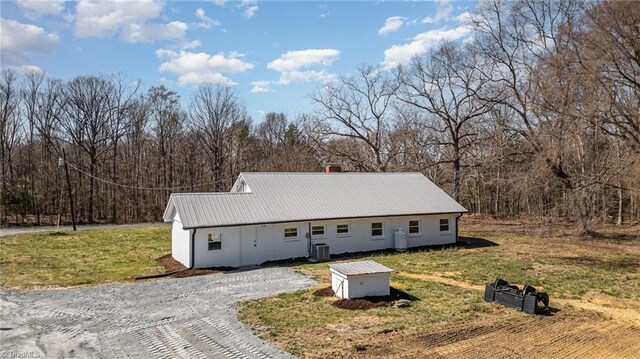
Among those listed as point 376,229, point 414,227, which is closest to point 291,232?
point 376,229

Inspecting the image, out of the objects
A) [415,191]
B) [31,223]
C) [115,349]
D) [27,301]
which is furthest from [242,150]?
[115,349]

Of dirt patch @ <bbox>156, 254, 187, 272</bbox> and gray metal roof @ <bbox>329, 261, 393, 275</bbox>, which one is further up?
gray metal roof @ <bbox>329, 261, 393, 275</bbox>

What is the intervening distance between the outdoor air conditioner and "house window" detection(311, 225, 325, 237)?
2.81ft

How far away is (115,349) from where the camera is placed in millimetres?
9492

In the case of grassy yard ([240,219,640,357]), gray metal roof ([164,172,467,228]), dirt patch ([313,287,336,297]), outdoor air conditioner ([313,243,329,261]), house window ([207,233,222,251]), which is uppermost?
gray metal roof ([164,172,467,228])

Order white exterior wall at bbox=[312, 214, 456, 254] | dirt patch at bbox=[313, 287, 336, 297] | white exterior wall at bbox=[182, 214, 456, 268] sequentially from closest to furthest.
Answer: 1. dirt patch at bbox=[313, 287, 336, 297]
2. white exterior wall at bbox=[182, 214, 456, 268]
3. white exterior wall at bbox=[312, 214, 456, 254]

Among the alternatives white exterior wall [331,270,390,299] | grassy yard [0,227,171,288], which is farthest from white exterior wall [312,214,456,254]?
grassy yard [0,227,171,288]

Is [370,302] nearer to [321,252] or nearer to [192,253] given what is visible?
[321,252]

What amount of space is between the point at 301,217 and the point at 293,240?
117cm

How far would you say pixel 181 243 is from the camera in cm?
1928

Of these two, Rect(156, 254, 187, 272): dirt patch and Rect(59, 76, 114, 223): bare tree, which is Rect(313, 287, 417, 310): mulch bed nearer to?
Rect(156, 254, 187, 272): dirt patch

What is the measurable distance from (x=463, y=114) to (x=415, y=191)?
15.3 metres

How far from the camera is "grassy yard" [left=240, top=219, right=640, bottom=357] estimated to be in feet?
32.6

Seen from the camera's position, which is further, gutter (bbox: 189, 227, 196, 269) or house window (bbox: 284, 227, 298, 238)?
house window (bbox: 284, 227, 298, 238)
